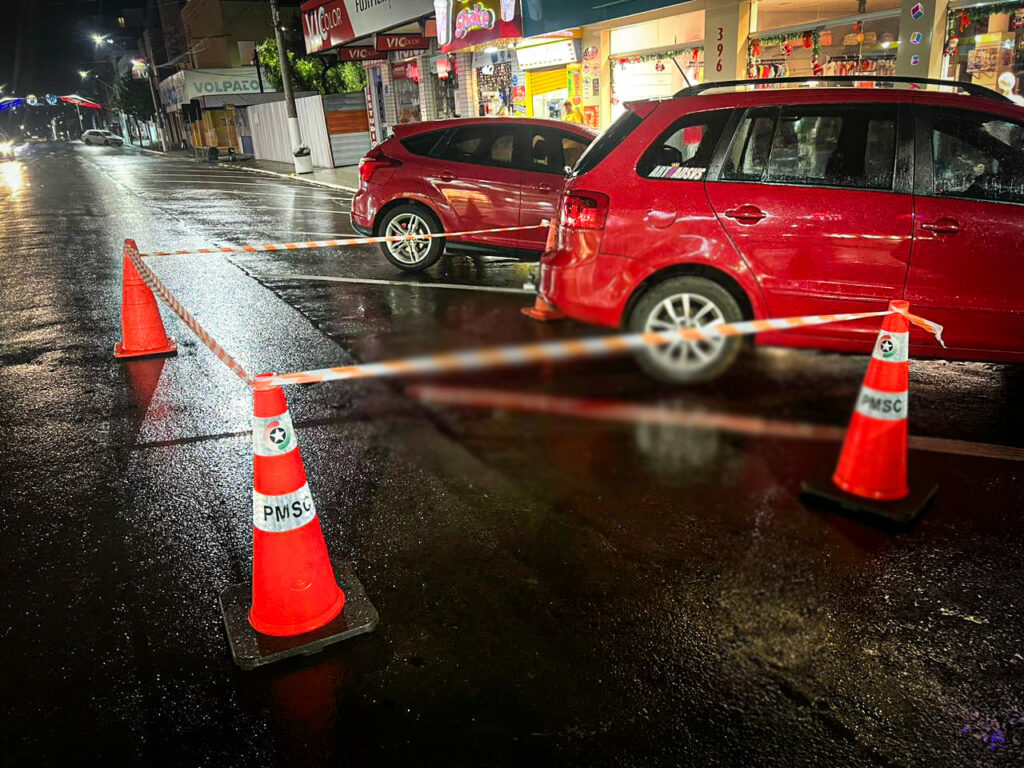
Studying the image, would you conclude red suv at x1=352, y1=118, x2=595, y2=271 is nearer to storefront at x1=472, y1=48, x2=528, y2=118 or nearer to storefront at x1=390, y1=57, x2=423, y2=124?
storefront at x1=472, y1=48, x2=528, y2=118

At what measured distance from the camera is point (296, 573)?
117 inches

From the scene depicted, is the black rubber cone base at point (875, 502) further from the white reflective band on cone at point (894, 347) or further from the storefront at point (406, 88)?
the storefront at point (406, 88)

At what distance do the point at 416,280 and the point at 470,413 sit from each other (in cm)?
441

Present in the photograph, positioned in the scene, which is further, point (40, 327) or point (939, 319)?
point (40, 327)

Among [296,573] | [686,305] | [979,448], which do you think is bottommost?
[979,448]

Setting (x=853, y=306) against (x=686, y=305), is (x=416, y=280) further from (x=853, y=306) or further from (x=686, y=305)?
(x=853, y=306)

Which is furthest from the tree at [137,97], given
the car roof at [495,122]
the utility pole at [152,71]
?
the car roof at [495,122]

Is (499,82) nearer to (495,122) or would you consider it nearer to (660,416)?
(495,122)

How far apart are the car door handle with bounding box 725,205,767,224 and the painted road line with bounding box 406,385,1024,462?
1252 mm

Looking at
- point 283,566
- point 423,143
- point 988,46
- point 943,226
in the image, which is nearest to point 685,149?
point 943,226

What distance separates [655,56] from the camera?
14992 millimetres

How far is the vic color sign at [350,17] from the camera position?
21.7m

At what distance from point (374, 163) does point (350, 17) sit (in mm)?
18490

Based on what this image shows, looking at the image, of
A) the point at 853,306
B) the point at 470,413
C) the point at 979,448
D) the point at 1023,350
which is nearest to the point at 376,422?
the point at 470,413
